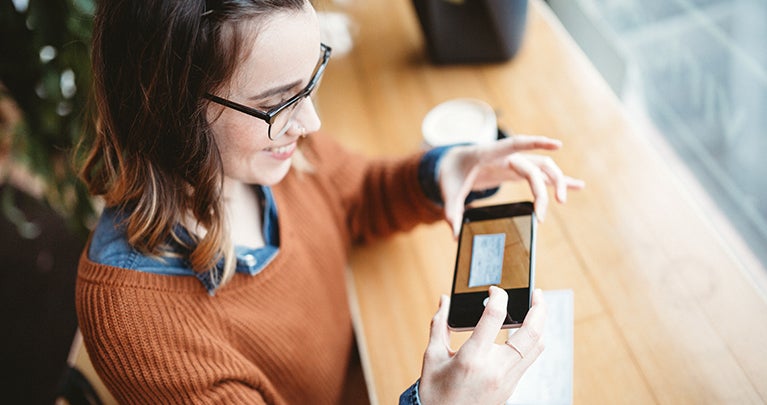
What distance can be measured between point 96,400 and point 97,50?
59cm

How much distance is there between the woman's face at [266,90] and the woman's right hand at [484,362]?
29 centimetres

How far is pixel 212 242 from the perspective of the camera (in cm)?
77

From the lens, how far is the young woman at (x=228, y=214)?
2.11 ft

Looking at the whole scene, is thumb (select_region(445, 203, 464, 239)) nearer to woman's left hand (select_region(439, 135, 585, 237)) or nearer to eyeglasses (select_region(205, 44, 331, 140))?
woman's left hand (select_region(439, 135, 585, 237))

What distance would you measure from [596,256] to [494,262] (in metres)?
0.24

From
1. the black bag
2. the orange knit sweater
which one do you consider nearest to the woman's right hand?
the orange knit sweater

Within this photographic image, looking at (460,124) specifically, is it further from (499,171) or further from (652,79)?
(652,79)

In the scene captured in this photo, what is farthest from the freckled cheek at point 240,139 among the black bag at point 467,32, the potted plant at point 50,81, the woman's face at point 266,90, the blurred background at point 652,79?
the black bag at point 467,32

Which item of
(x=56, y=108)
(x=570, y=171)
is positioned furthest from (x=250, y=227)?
(x=56, y=108)

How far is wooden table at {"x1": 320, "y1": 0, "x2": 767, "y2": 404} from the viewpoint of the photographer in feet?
2.62

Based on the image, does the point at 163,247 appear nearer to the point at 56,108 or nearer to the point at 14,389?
the point at 56,108

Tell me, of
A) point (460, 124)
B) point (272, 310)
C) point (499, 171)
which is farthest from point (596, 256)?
point (272, 310)

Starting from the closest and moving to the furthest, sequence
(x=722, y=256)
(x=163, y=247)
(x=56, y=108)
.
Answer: (x=163, y=247) → (x=722, y=256) → (x=56, y=108)

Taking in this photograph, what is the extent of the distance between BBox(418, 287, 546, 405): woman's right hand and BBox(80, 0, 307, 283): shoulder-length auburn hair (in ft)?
0.99
